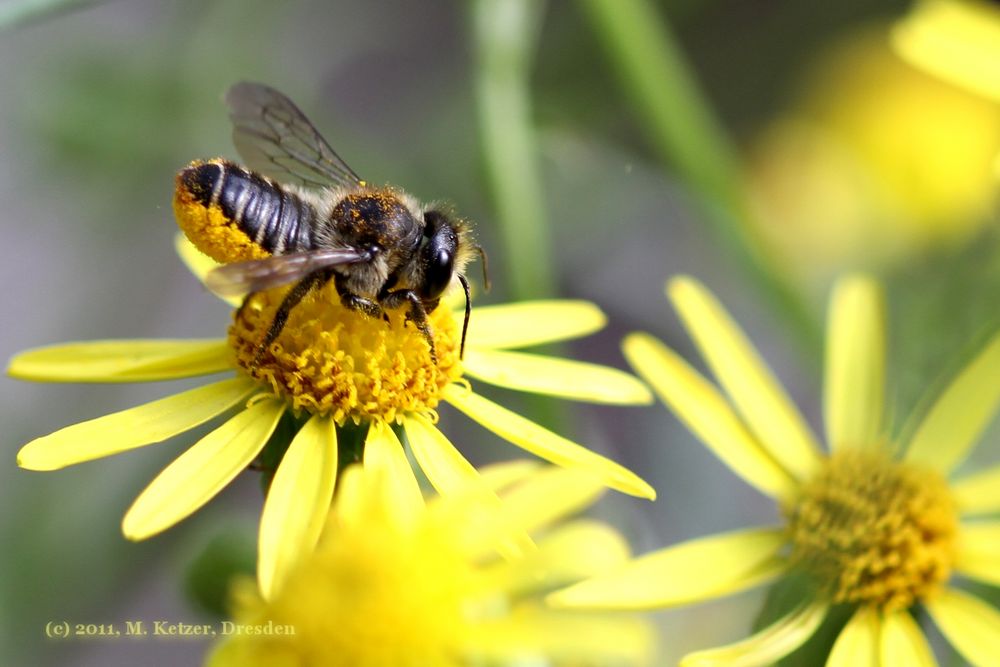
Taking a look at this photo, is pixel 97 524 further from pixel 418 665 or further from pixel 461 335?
pixel 418 665

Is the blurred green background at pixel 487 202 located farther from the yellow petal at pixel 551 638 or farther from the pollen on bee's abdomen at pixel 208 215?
the yellow petal at pixel 551 638

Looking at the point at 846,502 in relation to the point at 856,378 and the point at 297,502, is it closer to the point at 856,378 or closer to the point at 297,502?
the point at 856,378

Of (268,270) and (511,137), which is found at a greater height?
(511,137)

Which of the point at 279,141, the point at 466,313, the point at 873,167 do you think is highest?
the point at 873,167

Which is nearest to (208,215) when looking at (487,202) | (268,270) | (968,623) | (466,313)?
(268,270)

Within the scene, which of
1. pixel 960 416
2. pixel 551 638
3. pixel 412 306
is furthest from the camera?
pixel 960 416

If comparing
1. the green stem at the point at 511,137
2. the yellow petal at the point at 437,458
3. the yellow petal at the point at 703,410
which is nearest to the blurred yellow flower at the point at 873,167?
the green stem at the point at 511,137
